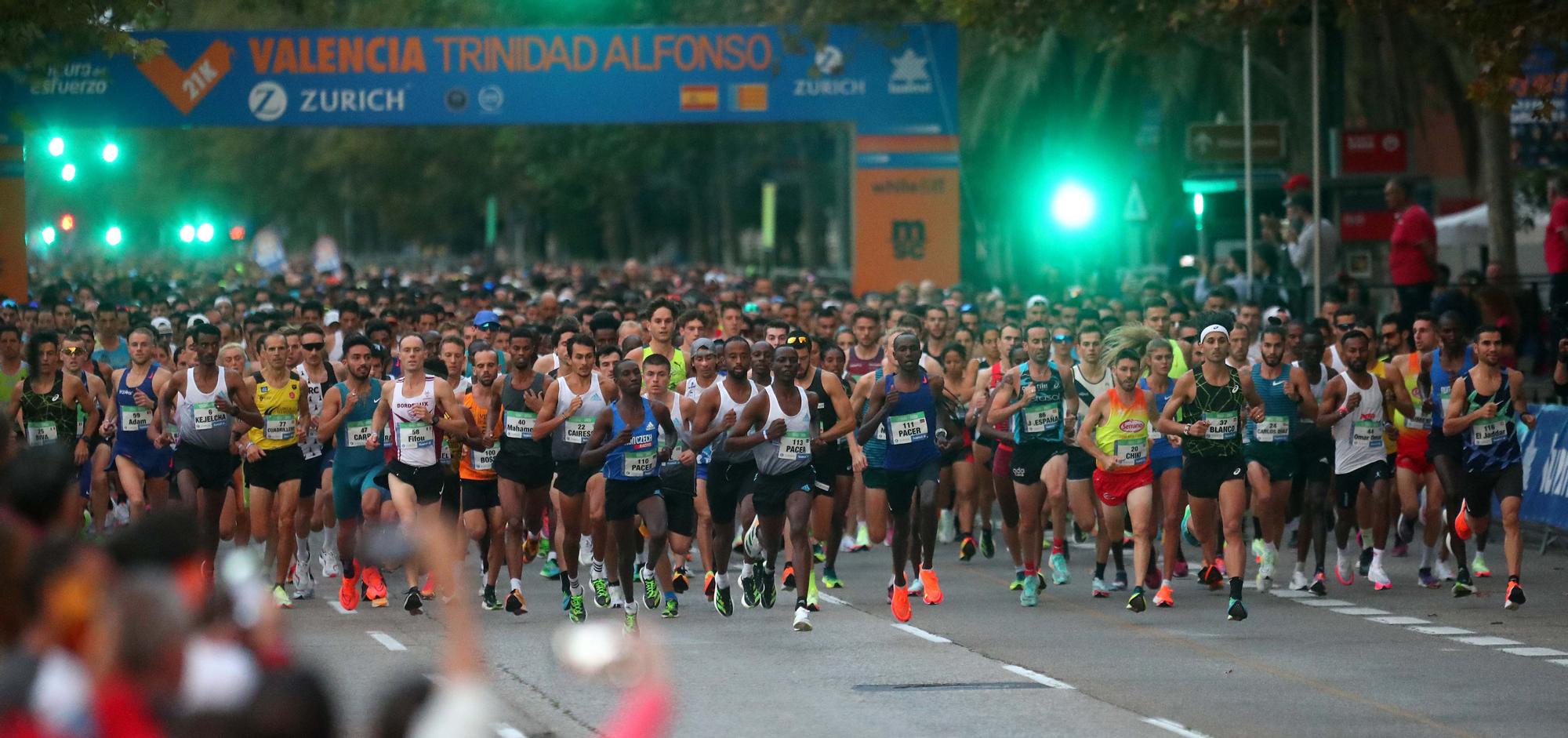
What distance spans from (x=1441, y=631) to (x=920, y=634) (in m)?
3.17

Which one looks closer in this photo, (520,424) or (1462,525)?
(520,424)

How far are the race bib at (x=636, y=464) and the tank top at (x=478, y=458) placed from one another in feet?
3.71

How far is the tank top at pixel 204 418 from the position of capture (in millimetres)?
15359

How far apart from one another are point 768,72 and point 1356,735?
847 inches

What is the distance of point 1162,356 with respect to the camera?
1587 cm

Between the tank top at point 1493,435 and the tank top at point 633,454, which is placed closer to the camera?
the tank top at point 633,454

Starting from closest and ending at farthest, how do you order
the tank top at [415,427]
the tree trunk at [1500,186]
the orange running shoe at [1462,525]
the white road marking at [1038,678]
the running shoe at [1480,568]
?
the white road marking at [1038,678] < the tank top at [415,427] < the orange running shoe at [1462,525] < the running shoe at [1480,568] < the tree trunk at [1500,186]

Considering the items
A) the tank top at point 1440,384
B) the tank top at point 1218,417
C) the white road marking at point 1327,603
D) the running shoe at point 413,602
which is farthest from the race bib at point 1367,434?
the running shoe at point 413,602

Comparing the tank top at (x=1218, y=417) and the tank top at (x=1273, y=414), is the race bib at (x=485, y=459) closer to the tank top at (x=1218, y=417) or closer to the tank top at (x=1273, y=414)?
the tank top at (x=1218, y=417)

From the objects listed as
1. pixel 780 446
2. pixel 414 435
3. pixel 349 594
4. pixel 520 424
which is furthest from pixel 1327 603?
pixel 349 594

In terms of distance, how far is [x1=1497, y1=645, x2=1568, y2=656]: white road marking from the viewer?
1318 cm

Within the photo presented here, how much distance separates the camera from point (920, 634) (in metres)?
13.9

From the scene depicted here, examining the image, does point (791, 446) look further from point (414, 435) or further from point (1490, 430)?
point (1490, 430)

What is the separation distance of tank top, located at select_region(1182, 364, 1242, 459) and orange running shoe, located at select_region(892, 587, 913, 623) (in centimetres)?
225
